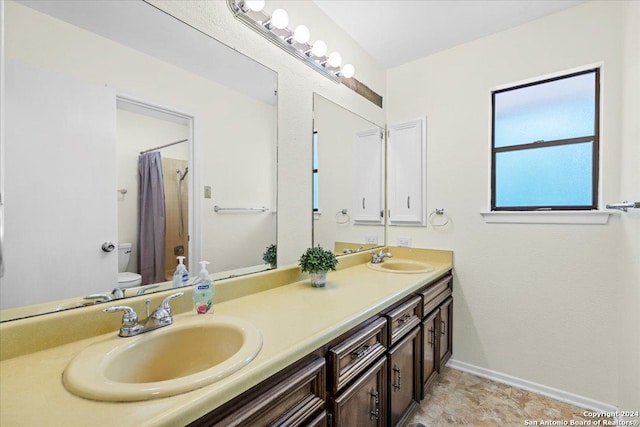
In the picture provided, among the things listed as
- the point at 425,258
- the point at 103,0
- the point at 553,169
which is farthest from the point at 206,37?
the point at 553,169

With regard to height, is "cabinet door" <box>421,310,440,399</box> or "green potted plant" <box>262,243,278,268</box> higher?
"green potted plant" <box>262,243,278,268</box>

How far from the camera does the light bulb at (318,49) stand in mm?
1729

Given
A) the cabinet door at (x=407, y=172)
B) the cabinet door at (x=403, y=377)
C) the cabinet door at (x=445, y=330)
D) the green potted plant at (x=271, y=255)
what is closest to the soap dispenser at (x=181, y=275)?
the green potted plant at (x=271, y=255)

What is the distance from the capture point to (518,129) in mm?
2084

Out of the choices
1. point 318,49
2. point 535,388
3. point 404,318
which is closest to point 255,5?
point 318,49

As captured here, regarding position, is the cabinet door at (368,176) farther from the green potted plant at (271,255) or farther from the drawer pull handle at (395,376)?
the drawer pull handle at (395,376)

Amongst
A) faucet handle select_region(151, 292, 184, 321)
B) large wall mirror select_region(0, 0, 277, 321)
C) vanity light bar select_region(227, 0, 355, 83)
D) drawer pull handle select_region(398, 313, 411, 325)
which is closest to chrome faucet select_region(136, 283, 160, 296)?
large wall mirror select_region(0, 0, 277, 321)

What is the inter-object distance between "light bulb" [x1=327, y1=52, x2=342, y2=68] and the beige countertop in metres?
1.45

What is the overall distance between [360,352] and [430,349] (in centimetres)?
92

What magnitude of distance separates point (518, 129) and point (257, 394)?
237 cm

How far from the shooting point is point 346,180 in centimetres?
220

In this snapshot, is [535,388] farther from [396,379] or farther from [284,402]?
[284,402]

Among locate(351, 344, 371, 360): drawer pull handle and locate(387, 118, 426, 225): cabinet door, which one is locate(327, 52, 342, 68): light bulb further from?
locate(351, 344, 371, 360): drawer pull handle

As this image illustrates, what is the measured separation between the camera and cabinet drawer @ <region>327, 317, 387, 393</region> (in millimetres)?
1000
